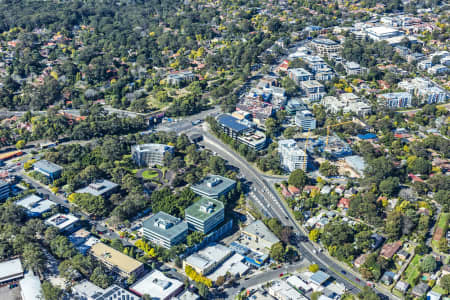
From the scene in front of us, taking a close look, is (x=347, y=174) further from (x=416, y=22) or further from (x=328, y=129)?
(x=416, y=22)

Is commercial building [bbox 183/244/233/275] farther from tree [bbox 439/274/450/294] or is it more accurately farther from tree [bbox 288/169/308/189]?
tree [bbox 439/274/450/294]

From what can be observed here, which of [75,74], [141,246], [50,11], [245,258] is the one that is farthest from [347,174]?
[50,11]

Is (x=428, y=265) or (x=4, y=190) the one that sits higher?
(x=4, y=190)

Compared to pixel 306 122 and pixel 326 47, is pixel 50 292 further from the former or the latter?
pixel 326 47

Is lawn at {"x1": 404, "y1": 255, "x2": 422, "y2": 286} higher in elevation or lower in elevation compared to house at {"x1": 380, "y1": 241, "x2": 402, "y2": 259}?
lower

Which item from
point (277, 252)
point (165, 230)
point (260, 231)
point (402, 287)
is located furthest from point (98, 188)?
point (402, 287)

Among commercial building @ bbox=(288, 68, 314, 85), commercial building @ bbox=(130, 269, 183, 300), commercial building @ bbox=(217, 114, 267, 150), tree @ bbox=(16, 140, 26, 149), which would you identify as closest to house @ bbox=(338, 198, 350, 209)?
commercial building @ bbox=(217, 114, 267, 150)
